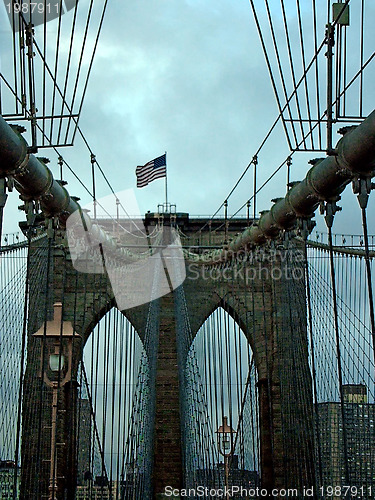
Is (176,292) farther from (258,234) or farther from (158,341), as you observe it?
(258,234)

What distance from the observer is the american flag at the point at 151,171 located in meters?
19.3

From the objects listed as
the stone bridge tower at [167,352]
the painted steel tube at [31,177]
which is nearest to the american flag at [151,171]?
the stone bridge tower at [167,352]

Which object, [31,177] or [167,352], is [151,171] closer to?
[167,352]

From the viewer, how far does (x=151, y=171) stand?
19.4 m

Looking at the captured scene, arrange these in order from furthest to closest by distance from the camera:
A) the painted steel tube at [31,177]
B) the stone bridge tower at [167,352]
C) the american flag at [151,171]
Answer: the american flag at [151,171] < the stone bridge tower at [167,352] < the painted steel tube at [31,177]

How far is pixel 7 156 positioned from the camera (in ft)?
16.4

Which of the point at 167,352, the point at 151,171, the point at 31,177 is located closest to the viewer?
the point at 31,177

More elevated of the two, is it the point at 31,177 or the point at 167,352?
the point at 167,352

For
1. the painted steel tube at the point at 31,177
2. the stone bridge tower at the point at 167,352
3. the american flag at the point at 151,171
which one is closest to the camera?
the painted steel tube at the point at 31,177

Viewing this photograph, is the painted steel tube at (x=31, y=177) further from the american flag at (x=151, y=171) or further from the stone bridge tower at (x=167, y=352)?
the american flag at (x=151, y=171)

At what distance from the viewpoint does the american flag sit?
19.3m

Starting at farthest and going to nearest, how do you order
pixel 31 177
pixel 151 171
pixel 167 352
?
pixel 151 171 → pixel 167 352 → pixel 31 177

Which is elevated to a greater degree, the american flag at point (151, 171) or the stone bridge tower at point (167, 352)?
the american flag at point (151, 171)

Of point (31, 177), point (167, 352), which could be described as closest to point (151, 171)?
point (167, 352)
